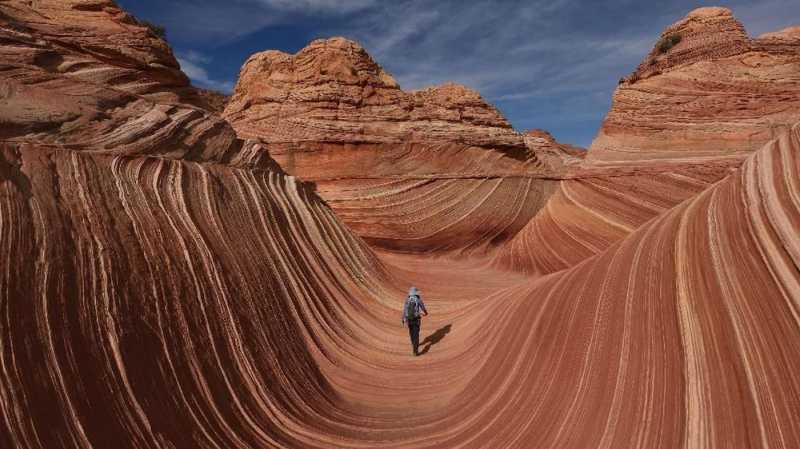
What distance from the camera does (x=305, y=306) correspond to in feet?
19.1

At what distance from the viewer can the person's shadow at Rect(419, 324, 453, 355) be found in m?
5.84

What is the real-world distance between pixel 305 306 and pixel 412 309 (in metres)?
1.25

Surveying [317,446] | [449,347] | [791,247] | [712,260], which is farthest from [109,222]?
[791,247]

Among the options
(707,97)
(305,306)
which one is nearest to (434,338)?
(305,306)

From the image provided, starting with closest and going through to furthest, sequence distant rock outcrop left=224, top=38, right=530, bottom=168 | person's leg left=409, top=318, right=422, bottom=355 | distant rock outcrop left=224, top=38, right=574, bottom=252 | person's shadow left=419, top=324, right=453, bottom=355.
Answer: person's leg left=409, top=318, right=422, bottom=355 → person's shadow left=419, top=324, right=453, bottom=355 → distant rock outcrop left=224, top=38, right=574, bottom=252 → distant rock outcrop left=224, top=38, right=530, bottom=168

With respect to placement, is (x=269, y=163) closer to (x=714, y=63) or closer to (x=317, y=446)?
(x=317, y=446)

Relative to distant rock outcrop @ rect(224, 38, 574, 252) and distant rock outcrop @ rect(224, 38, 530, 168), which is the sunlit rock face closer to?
distant rock outcrop @ rect(224, 38, 574, 252)

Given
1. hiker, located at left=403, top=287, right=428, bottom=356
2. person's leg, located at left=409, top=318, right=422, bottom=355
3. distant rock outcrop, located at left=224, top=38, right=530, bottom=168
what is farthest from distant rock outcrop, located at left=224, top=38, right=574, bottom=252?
person's leg, located at left=409, top=318, right=422, bottom=355

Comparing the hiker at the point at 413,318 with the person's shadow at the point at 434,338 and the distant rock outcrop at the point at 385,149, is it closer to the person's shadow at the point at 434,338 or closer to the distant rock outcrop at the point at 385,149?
the person's shadow at the point at 434,338

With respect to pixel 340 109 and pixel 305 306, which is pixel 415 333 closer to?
pixel 305 306

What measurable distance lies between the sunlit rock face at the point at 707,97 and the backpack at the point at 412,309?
6.55 m

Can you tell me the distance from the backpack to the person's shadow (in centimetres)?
44

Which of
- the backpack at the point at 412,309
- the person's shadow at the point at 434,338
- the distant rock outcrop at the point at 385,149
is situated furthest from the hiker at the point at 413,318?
the distant rock outcrop at the point at 385,149

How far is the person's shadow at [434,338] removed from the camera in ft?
19.2
